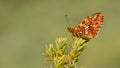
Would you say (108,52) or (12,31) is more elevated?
(12,31)

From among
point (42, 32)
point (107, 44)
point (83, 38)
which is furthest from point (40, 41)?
point (83, 38)

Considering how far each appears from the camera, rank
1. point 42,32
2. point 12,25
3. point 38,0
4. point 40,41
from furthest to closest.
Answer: point 38,0, point 12,25, point 42,32, point 40,41

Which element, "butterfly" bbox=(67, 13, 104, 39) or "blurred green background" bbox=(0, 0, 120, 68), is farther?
"blurred green background" bbox=(0, 0, 120, 68)

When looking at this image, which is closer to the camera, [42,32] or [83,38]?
[83,38]

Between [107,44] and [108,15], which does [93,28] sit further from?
[108,15]

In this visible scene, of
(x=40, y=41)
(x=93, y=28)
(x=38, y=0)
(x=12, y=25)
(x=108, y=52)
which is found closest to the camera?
(x=93, y=28)

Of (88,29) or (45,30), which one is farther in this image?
(45,30)

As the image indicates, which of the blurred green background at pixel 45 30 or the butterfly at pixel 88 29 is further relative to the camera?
the blurred green background at pixel 45 30

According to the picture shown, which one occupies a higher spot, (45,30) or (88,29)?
(88,29)
